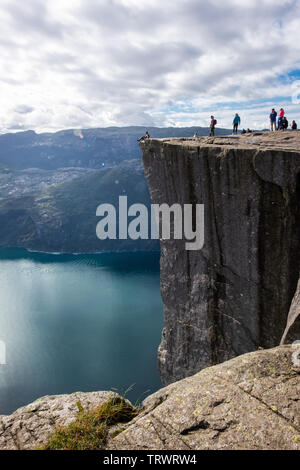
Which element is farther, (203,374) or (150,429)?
(203,374)

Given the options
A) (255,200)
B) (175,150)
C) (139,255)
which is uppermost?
(175,150)

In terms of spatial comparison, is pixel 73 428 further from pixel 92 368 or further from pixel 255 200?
pixel 92 368

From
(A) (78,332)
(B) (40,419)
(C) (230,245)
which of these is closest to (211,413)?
(B) (40,419)

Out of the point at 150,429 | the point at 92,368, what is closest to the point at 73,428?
the point at 150,429

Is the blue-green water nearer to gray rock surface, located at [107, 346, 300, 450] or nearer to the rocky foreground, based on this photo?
the rocky foreground

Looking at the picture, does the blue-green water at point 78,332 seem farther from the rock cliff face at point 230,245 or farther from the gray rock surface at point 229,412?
the gray rock surface at point 229,412

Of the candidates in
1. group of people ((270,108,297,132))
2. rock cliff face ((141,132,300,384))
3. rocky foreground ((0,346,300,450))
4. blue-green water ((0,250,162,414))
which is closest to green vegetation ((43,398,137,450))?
rocky foreground ((0,346,300,450))

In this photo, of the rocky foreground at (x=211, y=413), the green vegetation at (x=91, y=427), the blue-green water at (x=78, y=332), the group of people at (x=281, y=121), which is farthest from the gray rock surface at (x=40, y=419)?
the blue-green water at (x=78, y=332)
